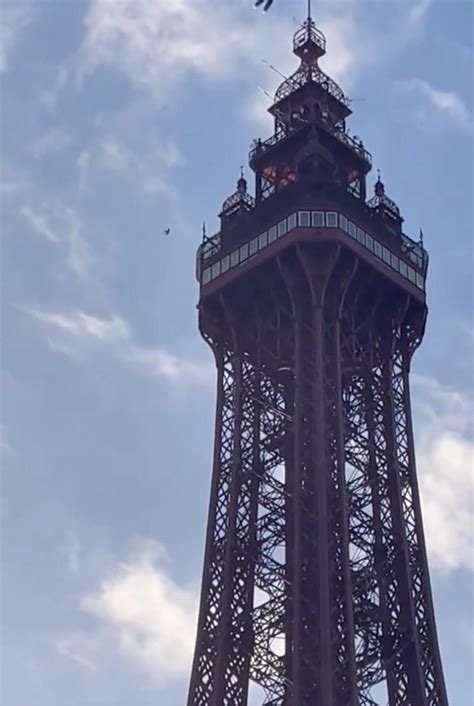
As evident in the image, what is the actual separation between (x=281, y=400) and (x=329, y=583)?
59.1ft

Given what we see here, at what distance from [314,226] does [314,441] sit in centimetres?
1433

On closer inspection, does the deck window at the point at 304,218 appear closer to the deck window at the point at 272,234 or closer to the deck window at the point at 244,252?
the deck window at the point at 272,234

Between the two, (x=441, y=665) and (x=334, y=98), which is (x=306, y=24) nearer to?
(x=334, y=98)

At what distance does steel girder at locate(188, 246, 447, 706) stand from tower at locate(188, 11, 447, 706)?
0.10 m

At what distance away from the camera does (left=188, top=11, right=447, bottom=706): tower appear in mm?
100438

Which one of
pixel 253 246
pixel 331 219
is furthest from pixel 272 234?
pixel 331 219

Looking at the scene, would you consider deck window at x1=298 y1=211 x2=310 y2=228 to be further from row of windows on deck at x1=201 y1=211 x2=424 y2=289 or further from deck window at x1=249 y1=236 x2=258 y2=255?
deck window at x1=249 y1=236 x2=258 y2=255

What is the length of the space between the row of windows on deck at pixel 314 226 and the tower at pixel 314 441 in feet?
0.47

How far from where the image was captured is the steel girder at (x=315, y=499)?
3917 inches

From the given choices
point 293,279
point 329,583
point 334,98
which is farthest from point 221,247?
point 329,583

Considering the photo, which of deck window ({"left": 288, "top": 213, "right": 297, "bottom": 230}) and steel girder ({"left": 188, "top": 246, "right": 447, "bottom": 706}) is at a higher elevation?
deck window ({"left": 288, "top": 213, "right": 297, "bottom": 230})

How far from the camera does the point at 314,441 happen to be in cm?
10406

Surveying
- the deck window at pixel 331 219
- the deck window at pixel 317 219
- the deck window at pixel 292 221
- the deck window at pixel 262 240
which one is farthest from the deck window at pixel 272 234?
the deck window at pixel 331 219

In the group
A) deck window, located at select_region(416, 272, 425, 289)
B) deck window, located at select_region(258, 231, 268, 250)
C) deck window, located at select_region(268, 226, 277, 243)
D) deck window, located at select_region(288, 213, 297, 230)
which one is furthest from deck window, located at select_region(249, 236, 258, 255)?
deck window, located at select_region(416, 272, 425, 289)
